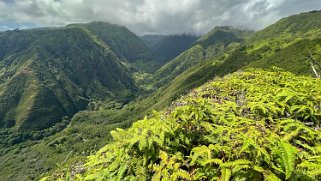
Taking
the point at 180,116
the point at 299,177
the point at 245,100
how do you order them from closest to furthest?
the point at 299,177, the point at 180,116, the point at 245,100

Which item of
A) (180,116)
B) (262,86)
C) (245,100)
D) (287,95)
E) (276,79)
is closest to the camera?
(180,116)

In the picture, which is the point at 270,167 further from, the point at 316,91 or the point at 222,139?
the point at 316,91

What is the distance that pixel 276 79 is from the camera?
14.9 m

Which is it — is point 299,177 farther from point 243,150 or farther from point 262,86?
point 262,86

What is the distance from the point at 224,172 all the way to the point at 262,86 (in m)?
7.83

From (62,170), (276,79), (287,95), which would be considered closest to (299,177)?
(287,95)

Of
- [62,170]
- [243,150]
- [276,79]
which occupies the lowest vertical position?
[62,170]

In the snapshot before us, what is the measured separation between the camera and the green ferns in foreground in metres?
6.32

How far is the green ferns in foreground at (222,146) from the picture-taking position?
6.32 m

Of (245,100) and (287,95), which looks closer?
(287,95)

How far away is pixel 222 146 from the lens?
733 centimetres

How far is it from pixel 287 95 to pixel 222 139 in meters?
4.09

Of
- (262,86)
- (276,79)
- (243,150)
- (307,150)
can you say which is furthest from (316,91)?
(243,150)

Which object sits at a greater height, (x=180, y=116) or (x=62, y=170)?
(x=180, y=116)
